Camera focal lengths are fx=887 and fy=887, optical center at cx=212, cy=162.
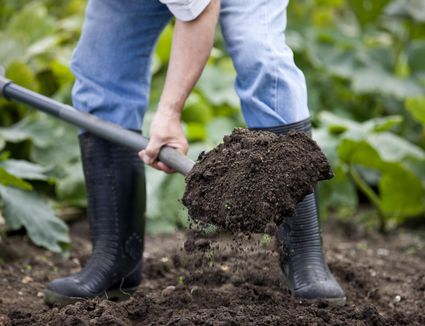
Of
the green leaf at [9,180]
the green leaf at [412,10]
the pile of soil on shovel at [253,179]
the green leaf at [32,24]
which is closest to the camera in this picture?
the pile of soil on shovel at [253,179]

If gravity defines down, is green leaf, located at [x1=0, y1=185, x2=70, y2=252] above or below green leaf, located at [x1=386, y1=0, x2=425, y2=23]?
above

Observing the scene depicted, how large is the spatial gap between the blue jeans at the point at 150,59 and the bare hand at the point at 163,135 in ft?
0.74

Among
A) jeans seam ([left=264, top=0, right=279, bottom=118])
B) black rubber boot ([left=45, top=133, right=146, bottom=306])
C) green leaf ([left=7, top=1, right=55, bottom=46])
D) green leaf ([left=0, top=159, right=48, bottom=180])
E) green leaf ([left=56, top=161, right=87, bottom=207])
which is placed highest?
jeans seam ([left=264, top=0, right=279, bottom=118])

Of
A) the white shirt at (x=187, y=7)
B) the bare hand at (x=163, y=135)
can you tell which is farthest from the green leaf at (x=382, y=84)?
→ the white shirt at (x=187, y=7)

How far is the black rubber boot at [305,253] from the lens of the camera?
8.66 feet

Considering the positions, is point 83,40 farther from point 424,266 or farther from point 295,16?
point 295,16

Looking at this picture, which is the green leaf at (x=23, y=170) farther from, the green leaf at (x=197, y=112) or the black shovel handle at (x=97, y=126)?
the green leaf at (x=197, y=112)

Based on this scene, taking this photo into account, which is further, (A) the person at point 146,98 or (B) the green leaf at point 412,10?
A: (B) the green leaf at point 412,10

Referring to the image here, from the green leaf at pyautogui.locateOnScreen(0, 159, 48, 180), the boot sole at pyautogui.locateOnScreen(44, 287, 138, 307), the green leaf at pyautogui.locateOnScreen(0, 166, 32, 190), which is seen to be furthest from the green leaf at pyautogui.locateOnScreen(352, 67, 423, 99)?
the boot sole at pyautogui.locateOnScreen(44, 287, 138, 307)

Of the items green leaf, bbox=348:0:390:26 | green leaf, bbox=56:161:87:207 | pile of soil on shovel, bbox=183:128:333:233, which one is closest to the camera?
pile of soil on shovel, bbox=183:128:333:233

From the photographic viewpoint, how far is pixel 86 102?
2877 millimetres

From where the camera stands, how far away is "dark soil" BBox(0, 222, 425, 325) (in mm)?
2467

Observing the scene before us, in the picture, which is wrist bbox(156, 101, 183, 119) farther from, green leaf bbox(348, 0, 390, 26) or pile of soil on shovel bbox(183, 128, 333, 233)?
green leaf bbox(348, 0, 390, 26)

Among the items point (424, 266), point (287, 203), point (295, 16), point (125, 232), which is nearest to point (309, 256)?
point (287, 203)
